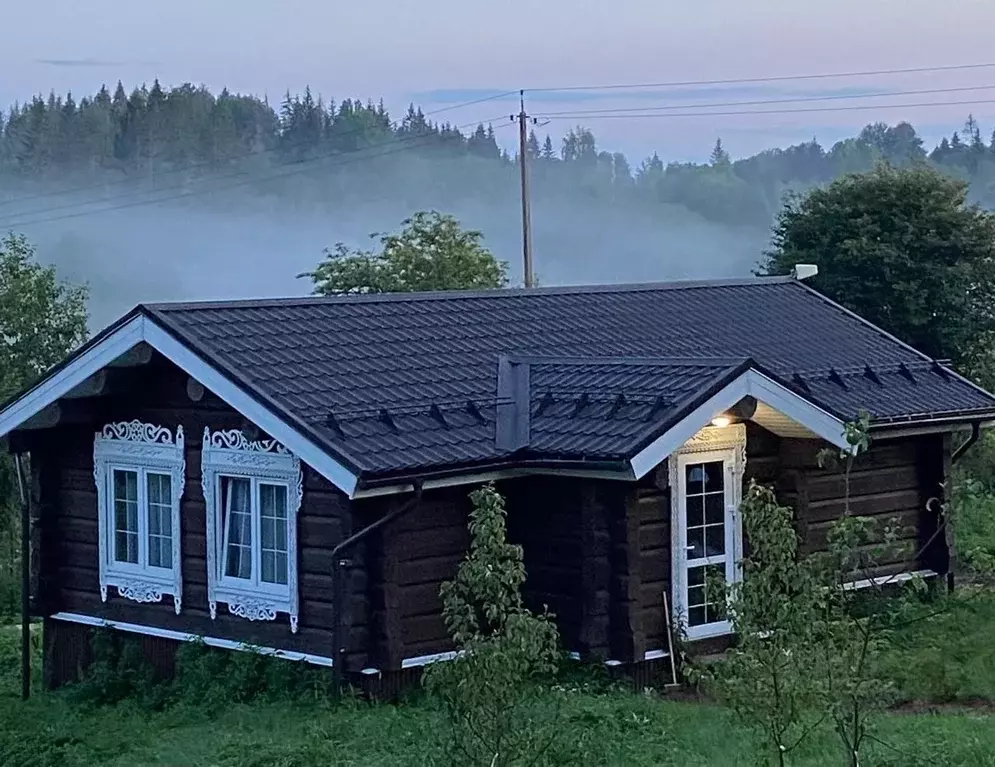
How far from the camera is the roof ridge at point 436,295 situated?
1538cm

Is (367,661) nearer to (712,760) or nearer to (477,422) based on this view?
(477,422)

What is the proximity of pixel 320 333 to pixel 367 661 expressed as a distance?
331cm

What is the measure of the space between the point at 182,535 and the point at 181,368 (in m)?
1.57

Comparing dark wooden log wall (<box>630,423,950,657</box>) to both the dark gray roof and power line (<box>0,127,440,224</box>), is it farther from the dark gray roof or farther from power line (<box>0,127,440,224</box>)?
power line (<box>0,127,440,224</box>)

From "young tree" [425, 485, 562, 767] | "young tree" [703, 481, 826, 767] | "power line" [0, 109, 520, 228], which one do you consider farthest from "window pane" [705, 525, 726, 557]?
"power line" [0, 109, 520, 228]

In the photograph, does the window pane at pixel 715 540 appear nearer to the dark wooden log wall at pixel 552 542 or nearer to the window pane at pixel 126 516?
the dark wooden log wall at pixel 552 542

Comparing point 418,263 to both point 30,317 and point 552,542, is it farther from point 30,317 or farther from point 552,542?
point 552,542

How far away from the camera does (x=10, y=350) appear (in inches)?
1047

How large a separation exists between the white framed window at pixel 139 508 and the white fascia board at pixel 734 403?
4.42 metres

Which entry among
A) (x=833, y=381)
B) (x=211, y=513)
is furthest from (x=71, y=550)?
(x=833, y=381)

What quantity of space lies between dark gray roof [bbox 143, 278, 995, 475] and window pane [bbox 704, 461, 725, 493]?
3.15 ft

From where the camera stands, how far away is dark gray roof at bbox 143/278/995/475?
546 inches

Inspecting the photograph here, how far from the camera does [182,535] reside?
15211mm

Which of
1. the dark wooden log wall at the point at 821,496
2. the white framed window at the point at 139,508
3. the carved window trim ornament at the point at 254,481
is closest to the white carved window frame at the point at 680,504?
the dark wooden log wall at the point at 821,496
